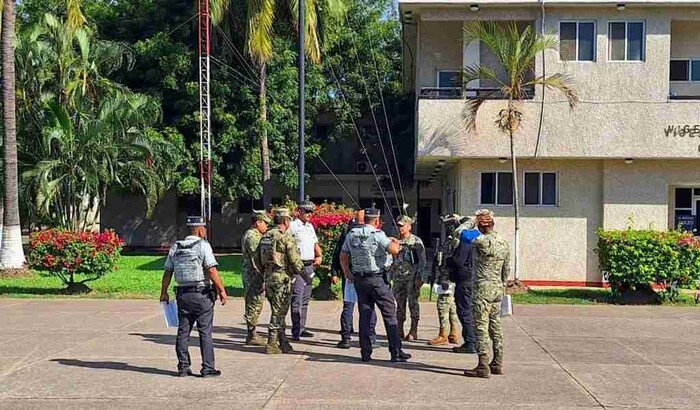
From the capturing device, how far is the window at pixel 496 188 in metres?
19.3

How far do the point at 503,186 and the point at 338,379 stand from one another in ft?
38.4

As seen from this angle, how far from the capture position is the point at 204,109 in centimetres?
2786

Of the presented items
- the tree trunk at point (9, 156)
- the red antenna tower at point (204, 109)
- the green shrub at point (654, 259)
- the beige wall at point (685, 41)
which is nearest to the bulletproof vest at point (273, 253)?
the green shrub at point (654, 259)

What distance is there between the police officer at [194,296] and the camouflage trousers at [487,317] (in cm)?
274

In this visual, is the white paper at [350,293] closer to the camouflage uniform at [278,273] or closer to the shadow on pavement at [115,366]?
the camouflage uniform at [278,273]

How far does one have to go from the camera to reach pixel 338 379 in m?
8.53

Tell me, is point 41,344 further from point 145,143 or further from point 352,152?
point 352,152

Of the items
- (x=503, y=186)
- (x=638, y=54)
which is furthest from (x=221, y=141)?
(x=638, y=54)

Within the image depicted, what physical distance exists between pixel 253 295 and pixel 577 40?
11992 millimetres

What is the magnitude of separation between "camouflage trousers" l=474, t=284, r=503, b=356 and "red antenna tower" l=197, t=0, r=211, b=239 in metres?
19.1

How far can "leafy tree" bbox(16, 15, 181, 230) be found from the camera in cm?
2297

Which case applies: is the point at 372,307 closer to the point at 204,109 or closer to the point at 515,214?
the point at 515,214

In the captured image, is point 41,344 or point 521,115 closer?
point 41,344

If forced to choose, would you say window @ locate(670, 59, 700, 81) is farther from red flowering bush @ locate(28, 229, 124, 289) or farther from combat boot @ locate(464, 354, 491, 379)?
combat boot @ locate(464, 354, 491, 379)
